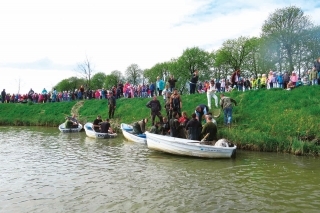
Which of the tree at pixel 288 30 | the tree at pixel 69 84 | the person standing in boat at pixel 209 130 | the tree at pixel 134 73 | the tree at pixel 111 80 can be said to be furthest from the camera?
the tree at pixel 69 84

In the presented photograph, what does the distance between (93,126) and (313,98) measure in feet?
47.5

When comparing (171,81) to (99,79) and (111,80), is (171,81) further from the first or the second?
(99,79)

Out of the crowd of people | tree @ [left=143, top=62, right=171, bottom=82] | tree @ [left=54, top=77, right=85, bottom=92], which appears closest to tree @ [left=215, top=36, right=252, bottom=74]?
tree @ [left=143, top=62, right=171, bottom=82]

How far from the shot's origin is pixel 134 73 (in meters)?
75.5

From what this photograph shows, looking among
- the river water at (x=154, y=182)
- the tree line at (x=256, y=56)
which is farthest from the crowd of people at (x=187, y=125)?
the tree line at (x=256, y=56)

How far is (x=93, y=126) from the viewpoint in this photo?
21844mm

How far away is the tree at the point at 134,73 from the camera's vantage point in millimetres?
75444

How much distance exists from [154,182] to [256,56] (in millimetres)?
42823

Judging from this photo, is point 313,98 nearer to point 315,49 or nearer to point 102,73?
point 315,49

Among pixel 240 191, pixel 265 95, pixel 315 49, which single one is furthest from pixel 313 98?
pixel 315 49

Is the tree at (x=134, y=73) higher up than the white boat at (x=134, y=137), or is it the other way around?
the tree at (x=134, y=73)

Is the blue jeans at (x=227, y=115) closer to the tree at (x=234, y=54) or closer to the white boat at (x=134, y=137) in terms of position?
the white boat at (x=134, y=137)

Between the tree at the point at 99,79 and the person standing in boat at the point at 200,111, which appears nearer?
the person standing in boat at the point at 200,111

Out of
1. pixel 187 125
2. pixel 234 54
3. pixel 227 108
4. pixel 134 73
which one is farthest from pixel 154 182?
pixel 134 73
